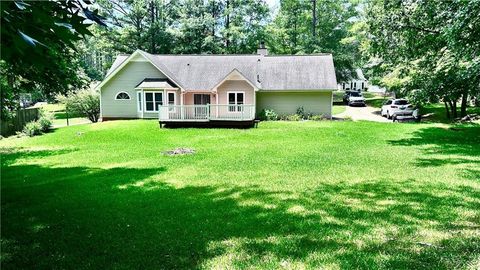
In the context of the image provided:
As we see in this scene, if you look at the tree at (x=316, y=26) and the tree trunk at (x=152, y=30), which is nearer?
the tree trunk at (x=152, y=30)

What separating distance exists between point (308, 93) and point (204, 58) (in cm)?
934

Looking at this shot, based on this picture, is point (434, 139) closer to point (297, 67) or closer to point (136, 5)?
point (297, 67)

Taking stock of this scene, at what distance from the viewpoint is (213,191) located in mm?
8016

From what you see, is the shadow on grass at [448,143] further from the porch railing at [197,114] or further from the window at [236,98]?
the window at [236,98]

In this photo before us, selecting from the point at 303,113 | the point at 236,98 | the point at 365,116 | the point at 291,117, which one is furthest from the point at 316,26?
the point at 236,98

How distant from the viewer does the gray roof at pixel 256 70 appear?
27.4m

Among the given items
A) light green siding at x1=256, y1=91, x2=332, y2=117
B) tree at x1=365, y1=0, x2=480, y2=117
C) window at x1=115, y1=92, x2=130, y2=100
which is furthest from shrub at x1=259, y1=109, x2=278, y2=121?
window at x1=115, y1=92, x2=130, y2=100

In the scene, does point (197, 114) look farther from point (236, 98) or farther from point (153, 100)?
point (153, 100)

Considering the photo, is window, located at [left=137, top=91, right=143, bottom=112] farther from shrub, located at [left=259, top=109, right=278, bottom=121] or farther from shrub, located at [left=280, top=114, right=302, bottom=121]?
shrub, located at [left=280, top=114, right=302, bottom=121]

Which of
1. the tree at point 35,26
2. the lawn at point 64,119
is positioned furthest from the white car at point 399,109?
the lawn at point 64,119

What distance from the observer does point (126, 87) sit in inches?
1117

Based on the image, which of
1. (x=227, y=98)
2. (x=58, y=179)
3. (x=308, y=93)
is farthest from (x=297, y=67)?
(x=58, y=179)

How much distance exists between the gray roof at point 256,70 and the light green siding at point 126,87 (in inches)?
40.3

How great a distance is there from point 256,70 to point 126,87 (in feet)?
34.1
